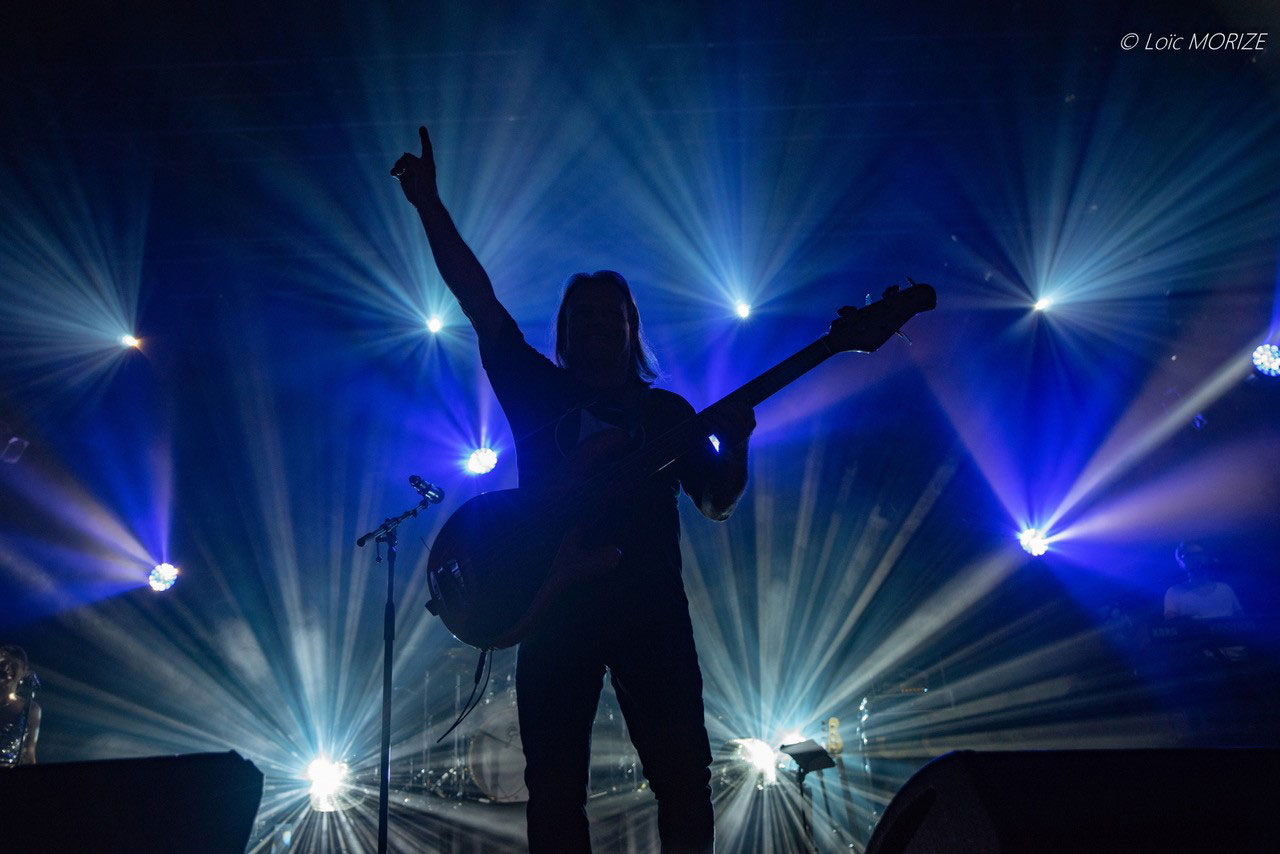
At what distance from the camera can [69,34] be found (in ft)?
18.7

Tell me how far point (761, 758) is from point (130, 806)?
5975 mm

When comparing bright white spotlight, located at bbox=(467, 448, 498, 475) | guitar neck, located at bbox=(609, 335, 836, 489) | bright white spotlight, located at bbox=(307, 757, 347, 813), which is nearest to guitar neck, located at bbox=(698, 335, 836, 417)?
guitar neck, located at bbox=(609, 335, 836, 489)

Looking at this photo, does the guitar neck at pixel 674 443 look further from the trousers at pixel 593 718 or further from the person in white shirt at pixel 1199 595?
the person in white shirt at pixel 1199 595

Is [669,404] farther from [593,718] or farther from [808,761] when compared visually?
[808,761]

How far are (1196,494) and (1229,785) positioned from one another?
9.59 m

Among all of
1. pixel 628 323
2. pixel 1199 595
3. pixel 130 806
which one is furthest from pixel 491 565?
pixel 1199 595

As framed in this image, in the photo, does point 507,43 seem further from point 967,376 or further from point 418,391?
point 967,376

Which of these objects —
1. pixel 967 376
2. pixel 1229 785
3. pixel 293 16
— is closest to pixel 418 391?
pixel 293 16

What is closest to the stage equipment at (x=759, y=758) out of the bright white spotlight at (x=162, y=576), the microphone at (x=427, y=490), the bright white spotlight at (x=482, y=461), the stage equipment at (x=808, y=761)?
the stage equipment at (x=808, y=761)

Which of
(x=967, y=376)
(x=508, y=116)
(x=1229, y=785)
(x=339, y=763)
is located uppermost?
(x=508, y=116)

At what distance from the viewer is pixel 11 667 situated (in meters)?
5.46

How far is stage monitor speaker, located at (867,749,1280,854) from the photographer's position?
96 cm

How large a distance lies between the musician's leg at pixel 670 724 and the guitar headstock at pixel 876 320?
1.11m

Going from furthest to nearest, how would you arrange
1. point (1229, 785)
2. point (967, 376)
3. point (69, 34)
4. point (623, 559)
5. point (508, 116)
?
point (967, 376) < point (508, 116) < point (69, 34) < point (623, 559) < point (1229, 785)
